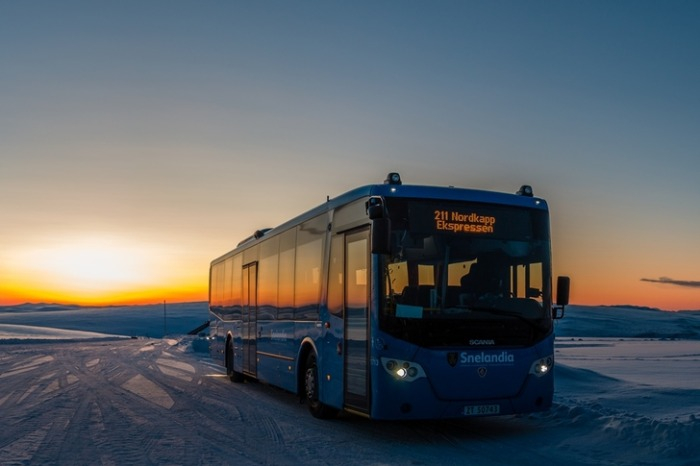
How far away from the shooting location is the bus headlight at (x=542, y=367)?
1004 cm

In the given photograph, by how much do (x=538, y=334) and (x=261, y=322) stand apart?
7.16 meters

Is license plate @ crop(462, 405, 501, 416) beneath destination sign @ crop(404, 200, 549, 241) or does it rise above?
beneath

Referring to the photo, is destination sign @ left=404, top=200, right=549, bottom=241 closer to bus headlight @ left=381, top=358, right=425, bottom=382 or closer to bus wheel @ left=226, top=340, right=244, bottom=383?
bus headlight @ left=381, top=358, right=425, bottom=382

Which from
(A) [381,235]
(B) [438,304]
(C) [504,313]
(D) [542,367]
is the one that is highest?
(A) [381,235]

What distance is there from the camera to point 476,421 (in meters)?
11.9

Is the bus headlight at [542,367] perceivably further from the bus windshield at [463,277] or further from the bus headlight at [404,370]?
the bus headlight at [404,370]

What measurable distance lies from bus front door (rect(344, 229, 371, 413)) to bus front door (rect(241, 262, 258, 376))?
6090mm

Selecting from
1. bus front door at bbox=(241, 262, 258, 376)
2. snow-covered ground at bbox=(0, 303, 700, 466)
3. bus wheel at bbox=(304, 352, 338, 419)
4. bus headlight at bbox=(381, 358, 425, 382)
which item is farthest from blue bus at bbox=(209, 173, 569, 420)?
bus front door at bbox=(241, 262, 258, 376)

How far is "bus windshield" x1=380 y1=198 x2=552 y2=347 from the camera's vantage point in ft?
31.3

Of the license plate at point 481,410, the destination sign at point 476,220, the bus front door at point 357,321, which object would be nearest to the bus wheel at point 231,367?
the bus front door at point 357,321

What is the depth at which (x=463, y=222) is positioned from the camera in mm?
9961

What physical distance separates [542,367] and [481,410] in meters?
1.13

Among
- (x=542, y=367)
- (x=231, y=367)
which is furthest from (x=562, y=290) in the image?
(x=231, y=367)

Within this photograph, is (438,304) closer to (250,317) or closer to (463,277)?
(463,277)
